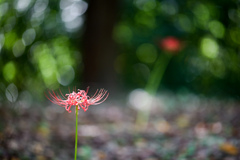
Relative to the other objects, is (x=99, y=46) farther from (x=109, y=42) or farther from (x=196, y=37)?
(x=196, y=37)

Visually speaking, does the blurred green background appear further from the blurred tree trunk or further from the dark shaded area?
the dark shaded area

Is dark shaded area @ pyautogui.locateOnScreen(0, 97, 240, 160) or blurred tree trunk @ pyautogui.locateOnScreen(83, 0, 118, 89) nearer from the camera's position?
dark shaded area @ pyautogui.locateOnScreen(0, 97, 240, 160)

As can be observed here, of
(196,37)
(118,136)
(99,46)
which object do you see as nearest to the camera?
(118,136)

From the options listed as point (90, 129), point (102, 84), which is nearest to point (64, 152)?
point (90, 129)

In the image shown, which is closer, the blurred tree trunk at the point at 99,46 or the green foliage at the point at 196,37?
the green foliage at the point at 196,37

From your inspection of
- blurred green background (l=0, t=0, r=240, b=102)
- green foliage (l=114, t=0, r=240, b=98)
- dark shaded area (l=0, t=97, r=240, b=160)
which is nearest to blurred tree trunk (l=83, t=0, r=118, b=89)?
blurred green background (l=0, t=0, r=240, b=102)

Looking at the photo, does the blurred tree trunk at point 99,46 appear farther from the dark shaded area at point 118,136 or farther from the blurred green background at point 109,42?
the dark shaded area at point 118,136

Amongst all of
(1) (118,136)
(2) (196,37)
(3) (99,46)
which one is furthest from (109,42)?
(1) (118,136)

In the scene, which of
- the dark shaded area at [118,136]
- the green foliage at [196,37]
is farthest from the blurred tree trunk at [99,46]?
the dark shaded area at [118,136]
